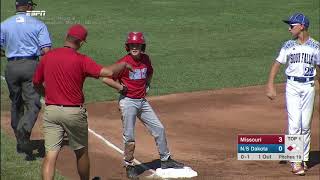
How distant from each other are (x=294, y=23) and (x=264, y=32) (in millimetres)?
9935

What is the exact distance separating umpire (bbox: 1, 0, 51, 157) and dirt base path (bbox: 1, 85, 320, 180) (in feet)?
2.11

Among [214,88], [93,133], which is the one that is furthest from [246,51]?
[93,133]

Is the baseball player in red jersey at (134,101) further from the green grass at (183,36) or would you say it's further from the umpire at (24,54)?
the umpire at (24,54)

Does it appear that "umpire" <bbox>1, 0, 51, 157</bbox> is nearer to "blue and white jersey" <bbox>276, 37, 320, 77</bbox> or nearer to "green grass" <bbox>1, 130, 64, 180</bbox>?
"green grass" <bbox>1, 130, 64, 180</bbox>

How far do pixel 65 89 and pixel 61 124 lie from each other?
0.36 metres

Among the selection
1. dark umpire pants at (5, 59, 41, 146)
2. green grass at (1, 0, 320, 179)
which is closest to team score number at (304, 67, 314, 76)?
green grass at (1, 0, 320, 179)

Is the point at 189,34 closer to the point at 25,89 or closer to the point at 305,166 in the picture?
the point at 25,89

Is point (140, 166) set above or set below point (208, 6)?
below

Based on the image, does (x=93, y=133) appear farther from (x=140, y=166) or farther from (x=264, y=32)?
(x=264, y=32)

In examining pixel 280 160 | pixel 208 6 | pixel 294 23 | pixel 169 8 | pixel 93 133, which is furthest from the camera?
pixel 169 8

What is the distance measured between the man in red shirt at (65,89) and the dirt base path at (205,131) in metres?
1.35

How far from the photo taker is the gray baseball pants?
29.5ft

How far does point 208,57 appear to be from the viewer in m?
18.1

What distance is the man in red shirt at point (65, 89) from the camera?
782 centimetres
